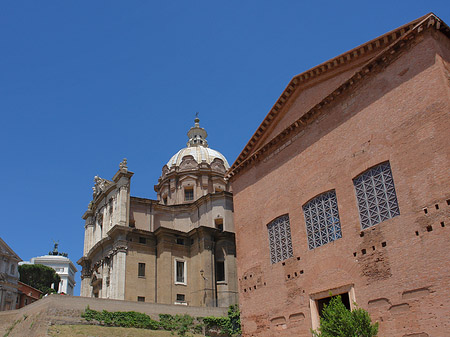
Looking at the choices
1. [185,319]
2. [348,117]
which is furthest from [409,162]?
[185,319]

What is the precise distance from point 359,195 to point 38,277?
61632 millimetres

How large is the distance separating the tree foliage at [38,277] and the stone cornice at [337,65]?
2015 inches

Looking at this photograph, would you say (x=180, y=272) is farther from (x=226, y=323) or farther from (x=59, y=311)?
(x=59, y=311)

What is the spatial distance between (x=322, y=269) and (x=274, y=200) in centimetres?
491

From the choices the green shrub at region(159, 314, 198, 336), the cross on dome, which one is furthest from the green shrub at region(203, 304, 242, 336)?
the cross on dome

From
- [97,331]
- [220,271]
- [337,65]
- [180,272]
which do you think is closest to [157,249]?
[180,272]

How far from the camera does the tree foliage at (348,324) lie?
48.2 ft

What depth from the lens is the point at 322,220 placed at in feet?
62.3

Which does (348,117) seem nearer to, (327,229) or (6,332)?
(327,229)

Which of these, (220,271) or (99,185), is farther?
(99,185)

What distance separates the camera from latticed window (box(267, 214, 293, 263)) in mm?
20748

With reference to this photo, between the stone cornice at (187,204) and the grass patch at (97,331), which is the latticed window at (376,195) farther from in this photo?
the stone cornice at (187,204)

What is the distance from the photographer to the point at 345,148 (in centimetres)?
1850

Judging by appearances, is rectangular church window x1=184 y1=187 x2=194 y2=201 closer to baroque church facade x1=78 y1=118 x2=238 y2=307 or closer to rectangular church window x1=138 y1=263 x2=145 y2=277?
baroque church facade x1=78 y1=118 x2=238 y2=307
